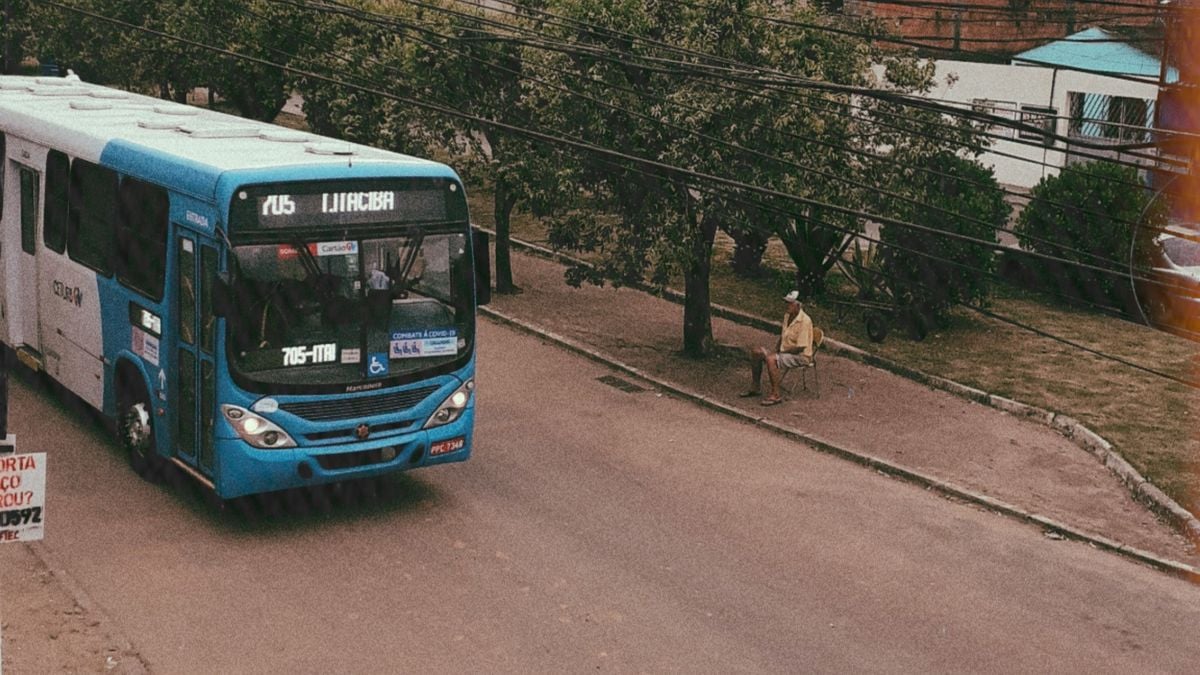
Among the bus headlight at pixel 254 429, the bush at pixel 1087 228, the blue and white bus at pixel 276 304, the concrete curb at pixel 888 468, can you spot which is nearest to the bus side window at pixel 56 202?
the blue and white bus at pixel 276 304

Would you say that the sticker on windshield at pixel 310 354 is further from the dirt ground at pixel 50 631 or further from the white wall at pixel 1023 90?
the white wall at pixel 1023 90

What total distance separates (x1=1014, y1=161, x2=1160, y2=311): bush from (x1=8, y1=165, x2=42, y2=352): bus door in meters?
15.0

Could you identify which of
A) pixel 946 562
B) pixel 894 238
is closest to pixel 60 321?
pixel 946 562

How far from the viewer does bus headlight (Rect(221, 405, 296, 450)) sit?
11578 millimetres

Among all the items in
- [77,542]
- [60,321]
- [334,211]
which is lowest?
[77,542]

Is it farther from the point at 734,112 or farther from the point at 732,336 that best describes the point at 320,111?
the point at 734,112

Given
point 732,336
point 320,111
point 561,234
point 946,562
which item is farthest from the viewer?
point 320,111

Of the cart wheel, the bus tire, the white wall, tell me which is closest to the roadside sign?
the bus tire

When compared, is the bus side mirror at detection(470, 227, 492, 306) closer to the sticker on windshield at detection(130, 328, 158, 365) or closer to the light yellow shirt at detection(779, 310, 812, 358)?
the sticker on windshield at detection(130, 328, 158, 365)

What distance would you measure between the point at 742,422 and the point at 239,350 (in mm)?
6938

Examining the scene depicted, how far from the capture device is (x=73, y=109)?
1588cm

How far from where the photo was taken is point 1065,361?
64.4 ft

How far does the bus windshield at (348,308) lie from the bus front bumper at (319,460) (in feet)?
1.96

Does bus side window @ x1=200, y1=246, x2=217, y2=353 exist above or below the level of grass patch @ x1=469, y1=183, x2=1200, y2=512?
above
